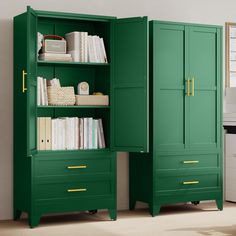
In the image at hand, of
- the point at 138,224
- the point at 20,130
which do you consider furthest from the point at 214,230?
the point at 20,130

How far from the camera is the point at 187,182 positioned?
Answer: 5.96m

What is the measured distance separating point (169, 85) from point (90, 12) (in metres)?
1.05

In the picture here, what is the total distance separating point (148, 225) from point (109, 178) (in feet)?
1.88

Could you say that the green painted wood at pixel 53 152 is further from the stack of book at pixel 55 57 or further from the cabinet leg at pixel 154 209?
the cabinet leg at pixel 154 209

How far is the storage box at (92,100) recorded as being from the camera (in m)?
5.54

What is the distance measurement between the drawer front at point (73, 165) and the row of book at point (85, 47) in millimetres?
889

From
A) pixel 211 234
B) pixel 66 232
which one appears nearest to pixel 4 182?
pixel 66 232

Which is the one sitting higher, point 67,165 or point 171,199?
point 67,165

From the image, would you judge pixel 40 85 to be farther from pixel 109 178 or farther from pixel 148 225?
pixel 148 225

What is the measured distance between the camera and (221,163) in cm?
614

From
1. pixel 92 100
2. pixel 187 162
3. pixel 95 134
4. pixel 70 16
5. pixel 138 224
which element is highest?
pixel 70 16

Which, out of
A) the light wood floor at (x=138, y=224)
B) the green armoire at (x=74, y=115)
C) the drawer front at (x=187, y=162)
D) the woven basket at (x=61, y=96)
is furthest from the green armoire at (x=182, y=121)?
the woven basket at (x=61, y=96)

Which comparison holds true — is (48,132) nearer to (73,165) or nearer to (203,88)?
(73,165)

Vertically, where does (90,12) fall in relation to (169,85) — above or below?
above
